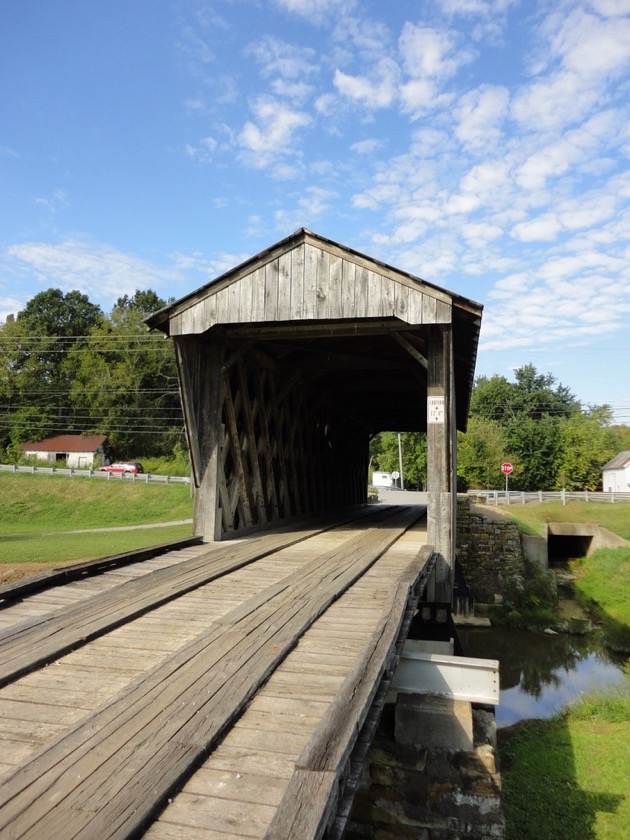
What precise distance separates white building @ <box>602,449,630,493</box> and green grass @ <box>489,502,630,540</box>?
24.2 meters

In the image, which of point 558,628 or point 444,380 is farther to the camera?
point 558,628

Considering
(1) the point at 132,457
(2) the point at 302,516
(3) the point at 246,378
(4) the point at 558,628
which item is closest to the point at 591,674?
(4) the point at 558,628

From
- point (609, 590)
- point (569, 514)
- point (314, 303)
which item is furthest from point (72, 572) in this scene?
point (569, 514)

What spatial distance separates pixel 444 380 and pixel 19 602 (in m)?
5.17

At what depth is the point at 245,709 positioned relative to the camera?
2.80 meters

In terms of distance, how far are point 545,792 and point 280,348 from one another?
7268 mm

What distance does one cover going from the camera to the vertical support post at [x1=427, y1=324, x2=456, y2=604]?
7.13 m

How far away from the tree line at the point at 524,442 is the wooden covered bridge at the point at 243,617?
31.2 meters

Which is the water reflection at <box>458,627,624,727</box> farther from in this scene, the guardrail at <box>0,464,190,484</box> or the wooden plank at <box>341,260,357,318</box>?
the guardrail at <box>0,464,190,484</box>

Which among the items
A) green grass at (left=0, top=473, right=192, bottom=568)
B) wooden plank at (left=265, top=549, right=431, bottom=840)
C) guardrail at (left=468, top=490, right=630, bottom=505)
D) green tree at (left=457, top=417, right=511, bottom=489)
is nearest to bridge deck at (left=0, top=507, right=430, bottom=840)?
wooden plank at (left=265, top=549, right=431, bottom=840)

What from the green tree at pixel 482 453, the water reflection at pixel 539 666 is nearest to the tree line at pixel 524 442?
the green tree at pixel 482 453

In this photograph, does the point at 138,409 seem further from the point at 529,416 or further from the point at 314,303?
the point at 314,303

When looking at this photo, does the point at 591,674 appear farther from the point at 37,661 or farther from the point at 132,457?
Result: the point at 132,457

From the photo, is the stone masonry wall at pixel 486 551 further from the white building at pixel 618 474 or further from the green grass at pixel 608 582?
the white building at pixel 618 474
